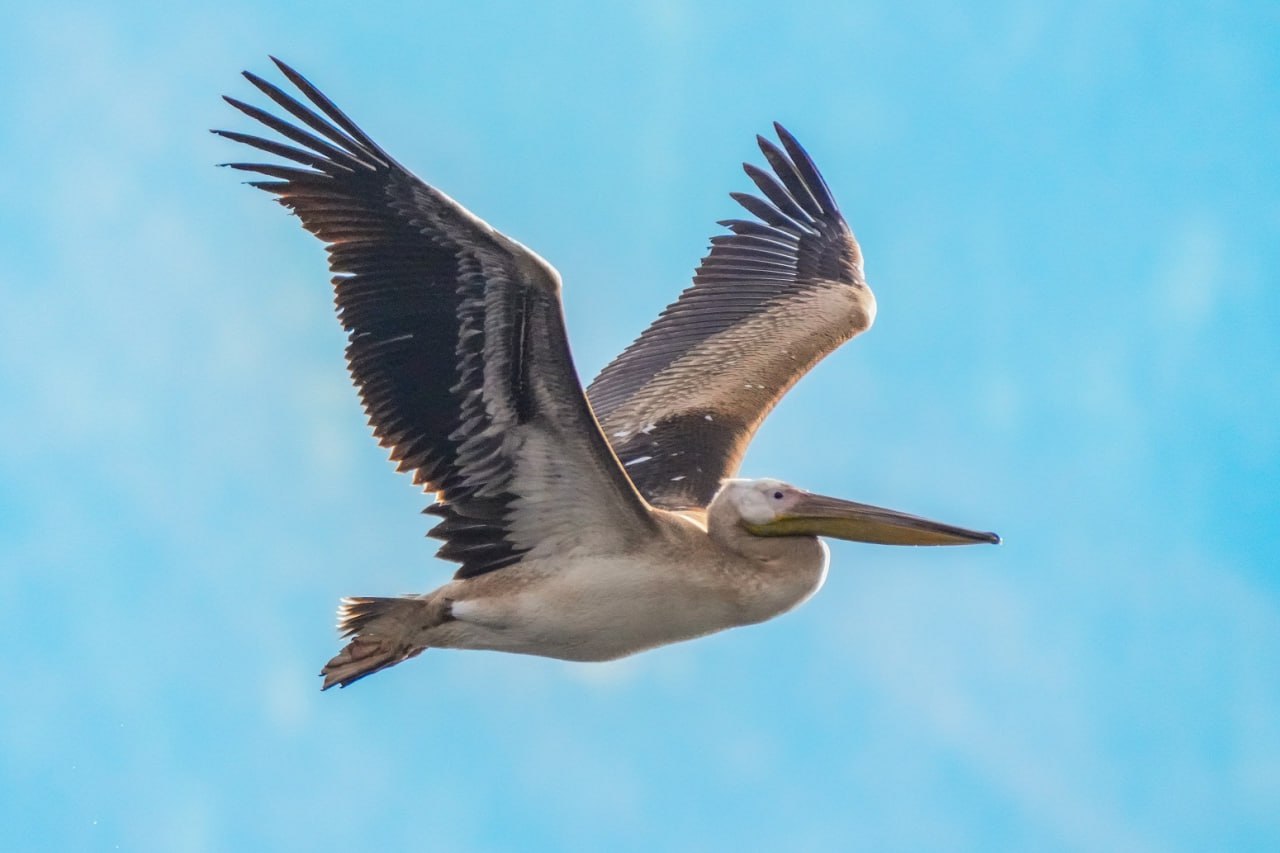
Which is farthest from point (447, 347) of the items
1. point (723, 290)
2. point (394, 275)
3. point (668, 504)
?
point (723, 290)

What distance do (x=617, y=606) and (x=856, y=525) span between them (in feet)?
3.83

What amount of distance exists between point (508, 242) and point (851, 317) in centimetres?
440

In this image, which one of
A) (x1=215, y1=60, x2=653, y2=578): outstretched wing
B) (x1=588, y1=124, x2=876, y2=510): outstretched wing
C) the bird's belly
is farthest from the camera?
(x1=588, y1=124, x2=876, y2=510): outstretched wing

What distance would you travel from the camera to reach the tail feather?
767 centimetres

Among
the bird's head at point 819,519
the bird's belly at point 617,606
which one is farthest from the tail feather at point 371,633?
the bird's head at point 819,519

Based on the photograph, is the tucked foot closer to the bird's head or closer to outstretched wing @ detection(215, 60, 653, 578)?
outstretched wing @ detection(215, 60, 653, 578)

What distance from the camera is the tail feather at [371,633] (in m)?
7.67

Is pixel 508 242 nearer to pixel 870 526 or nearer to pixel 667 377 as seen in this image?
pixel 870 526

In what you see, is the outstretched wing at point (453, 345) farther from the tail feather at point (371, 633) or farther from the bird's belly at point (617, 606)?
the tail feather at point (371, 633)

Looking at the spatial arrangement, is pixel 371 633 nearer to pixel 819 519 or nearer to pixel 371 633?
pixel 371 633

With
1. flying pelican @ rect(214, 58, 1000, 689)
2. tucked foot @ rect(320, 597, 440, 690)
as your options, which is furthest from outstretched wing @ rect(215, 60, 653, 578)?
tucked foot @ rect(320, 597, 440, 690)

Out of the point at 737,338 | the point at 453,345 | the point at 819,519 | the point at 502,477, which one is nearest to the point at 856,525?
the point at 819,519

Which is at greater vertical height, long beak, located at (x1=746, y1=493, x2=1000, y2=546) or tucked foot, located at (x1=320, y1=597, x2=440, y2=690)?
long beak, located at (x1=746, y1=493, x2=1000, y2=546)

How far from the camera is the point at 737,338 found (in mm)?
10469
